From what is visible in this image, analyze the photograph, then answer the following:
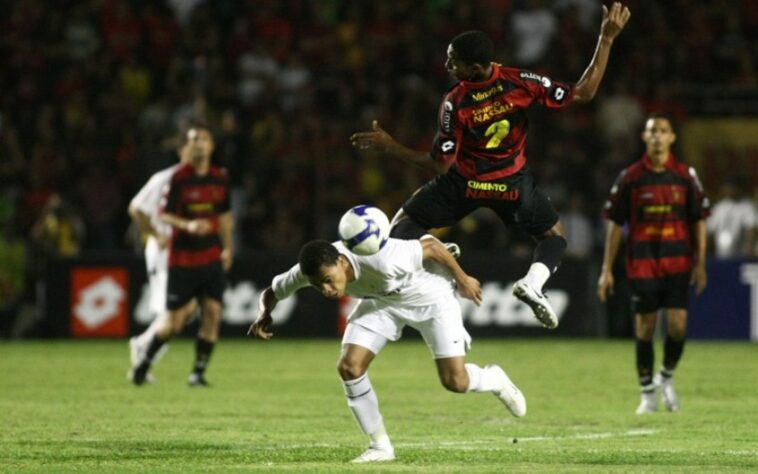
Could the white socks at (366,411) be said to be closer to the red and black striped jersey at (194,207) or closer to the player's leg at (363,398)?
the player's leg at (363,398)

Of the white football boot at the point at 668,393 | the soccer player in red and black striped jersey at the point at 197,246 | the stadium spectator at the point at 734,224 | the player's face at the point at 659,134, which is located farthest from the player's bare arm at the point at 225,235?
the stadium spectator at the point at 734,224

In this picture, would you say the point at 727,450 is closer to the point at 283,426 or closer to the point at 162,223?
the point at 283,426

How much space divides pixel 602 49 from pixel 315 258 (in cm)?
274

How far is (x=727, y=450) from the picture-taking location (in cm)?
1038

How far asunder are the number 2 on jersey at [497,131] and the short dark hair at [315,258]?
76.9 inches

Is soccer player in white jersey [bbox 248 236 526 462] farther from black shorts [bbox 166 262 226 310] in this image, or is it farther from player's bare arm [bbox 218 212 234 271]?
player's bare arm [bbox 218 212 234 271]

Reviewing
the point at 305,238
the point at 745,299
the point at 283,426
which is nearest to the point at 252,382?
the point at 283,426

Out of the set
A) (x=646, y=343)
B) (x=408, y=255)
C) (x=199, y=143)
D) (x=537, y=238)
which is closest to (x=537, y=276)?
(x=537, y=238)

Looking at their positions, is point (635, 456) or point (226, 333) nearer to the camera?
point (635, 456)

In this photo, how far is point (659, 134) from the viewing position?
1352 centimetres

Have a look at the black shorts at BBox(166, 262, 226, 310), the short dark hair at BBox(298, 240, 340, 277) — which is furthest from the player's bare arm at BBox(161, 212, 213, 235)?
the short dark hair at BBox(298, 240, 340, 277)

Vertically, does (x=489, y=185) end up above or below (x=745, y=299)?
above

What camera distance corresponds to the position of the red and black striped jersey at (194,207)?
638 inches

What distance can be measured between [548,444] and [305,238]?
1339cm
